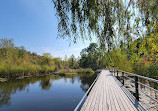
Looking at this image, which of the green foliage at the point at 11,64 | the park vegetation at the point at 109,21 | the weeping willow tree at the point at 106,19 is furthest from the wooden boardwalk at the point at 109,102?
the green foliage at the point at 11,64

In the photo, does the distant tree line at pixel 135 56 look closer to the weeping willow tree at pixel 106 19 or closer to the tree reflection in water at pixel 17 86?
the weeping willow tree at pixel 106 19

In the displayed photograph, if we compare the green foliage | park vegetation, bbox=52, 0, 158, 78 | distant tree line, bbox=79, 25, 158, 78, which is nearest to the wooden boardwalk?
distant tree line, bbox=79, 25, 158, 78

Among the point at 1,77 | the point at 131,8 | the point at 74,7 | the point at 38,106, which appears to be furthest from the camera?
the point at 1,77

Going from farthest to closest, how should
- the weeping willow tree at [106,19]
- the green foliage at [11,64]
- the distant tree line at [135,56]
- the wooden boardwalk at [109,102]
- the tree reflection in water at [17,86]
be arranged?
1. the green foliage at [11,64]
2. the tree reflection in water at [17,86]
3. the wooden boardwalk at [109,102]
4. the distant tree line at [135,56]
5. the weeping willow tree at [106,19]

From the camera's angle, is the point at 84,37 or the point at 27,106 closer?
the point at 84,37

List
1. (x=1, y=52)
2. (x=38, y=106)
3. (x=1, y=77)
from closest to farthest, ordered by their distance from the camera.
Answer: (x=38, y=106), (x=1, y=77), (x=1, y=52)

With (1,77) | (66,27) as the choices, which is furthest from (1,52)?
(66,27)

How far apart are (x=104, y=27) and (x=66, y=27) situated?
2.37ft

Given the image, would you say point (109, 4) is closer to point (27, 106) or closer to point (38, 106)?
point (38, 106)

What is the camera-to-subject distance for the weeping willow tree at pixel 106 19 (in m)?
1.72

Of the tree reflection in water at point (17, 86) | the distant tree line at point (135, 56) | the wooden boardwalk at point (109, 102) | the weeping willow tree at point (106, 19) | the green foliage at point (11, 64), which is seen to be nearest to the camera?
the weeping willow tree at point (106, 19)

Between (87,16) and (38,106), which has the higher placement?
(87,16)

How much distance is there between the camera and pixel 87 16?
5.74ft

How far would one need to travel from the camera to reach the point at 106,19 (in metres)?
1.76
